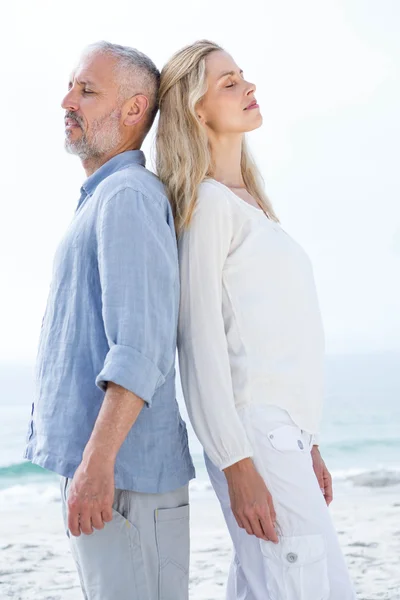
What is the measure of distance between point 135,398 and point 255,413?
0.35 m

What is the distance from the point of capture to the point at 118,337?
63.4 inches

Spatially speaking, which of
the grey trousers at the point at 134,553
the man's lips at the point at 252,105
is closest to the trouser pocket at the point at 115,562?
the grey trousers at the point at 134,553

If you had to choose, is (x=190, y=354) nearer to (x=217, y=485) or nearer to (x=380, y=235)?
(x=217, y=485)

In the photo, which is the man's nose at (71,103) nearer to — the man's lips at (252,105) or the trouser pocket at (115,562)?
the man's lips at (252,105)

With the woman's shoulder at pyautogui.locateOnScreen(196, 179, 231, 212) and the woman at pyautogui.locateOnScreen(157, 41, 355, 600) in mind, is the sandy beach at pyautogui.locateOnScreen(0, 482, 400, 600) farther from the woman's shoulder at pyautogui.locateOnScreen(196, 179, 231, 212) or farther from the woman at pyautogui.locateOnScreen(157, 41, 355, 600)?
the woman's shoulder at pyautogui.locateOnScreen(196, 179, 231, 212)

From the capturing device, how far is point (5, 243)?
25.4m

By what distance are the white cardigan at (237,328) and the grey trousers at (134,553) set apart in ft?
0.62

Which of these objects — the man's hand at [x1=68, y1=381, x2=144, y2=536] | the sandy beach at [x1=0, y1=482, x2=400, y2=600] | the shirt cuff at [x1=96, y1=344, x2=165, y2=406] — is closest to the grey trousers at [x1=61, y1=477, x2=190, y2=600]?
the man's hand at [x1=68, y1=381, x2=144, y2=536]

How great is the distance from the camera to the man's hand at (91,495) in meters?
1.54

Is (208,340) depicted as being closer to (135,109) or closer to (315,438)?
(315,438)

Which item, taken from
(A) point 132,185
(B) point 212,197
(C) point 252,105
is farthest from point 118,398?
(C) point 252,105

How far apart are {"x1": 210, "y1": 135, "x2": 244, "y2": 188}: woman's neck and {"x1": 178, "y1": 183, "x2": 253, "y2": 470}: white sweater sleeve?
283 millimetres

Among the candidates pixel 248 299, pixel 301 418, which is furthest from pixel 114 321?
pixel 301 418

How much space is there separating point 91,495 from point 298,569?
0.50 meters
